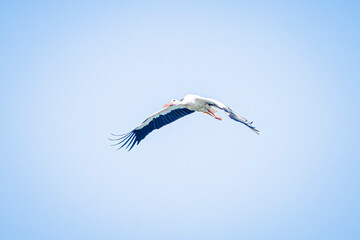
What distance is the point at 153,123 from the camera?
11836mm

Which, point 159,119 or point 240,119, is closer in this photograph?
point 240,119

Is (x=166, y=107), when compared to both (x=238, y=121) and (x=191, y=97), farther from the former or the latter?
(x=238, y=121)

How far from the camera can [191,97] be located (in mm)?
10922

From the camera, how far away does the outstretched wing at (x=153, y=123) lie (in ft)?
38.3

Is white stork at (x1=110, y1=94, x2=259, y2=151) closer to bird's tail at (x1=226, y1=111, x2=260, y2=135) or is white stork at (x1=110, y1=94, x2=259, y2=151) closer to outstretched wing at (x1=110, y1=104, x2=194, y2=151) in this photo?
outstretched wing at (x1=110, y1=104, x2=194, y2=151)

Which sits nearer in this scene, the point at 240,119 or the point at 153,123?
the point at 240,119

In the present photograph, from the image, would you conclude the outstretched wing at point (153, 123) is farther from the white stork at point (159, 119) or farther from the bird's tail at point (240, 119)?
the bird's tail at point (240, 119)

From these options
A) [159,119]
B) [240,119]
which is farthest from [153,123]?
[240,119]

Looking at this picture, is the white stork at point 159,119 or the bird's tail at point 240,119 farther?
the white stork at point 159,119

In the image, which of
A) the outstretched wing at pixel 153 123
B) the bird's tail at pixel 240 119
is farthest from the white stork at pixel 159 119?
the bird's tail at pixel 240 119

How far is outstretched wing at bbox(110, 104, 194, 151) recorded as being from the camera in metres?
11.7

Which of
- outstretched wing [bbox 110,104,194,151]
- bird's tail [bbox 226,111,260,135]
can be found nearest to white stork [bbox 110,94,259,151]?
outstretched wing [bbox 110,104,194,151]

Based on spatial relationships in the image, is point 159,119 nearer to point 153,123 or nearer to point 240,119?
point 153,123

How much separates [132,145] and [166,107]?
1.37m
